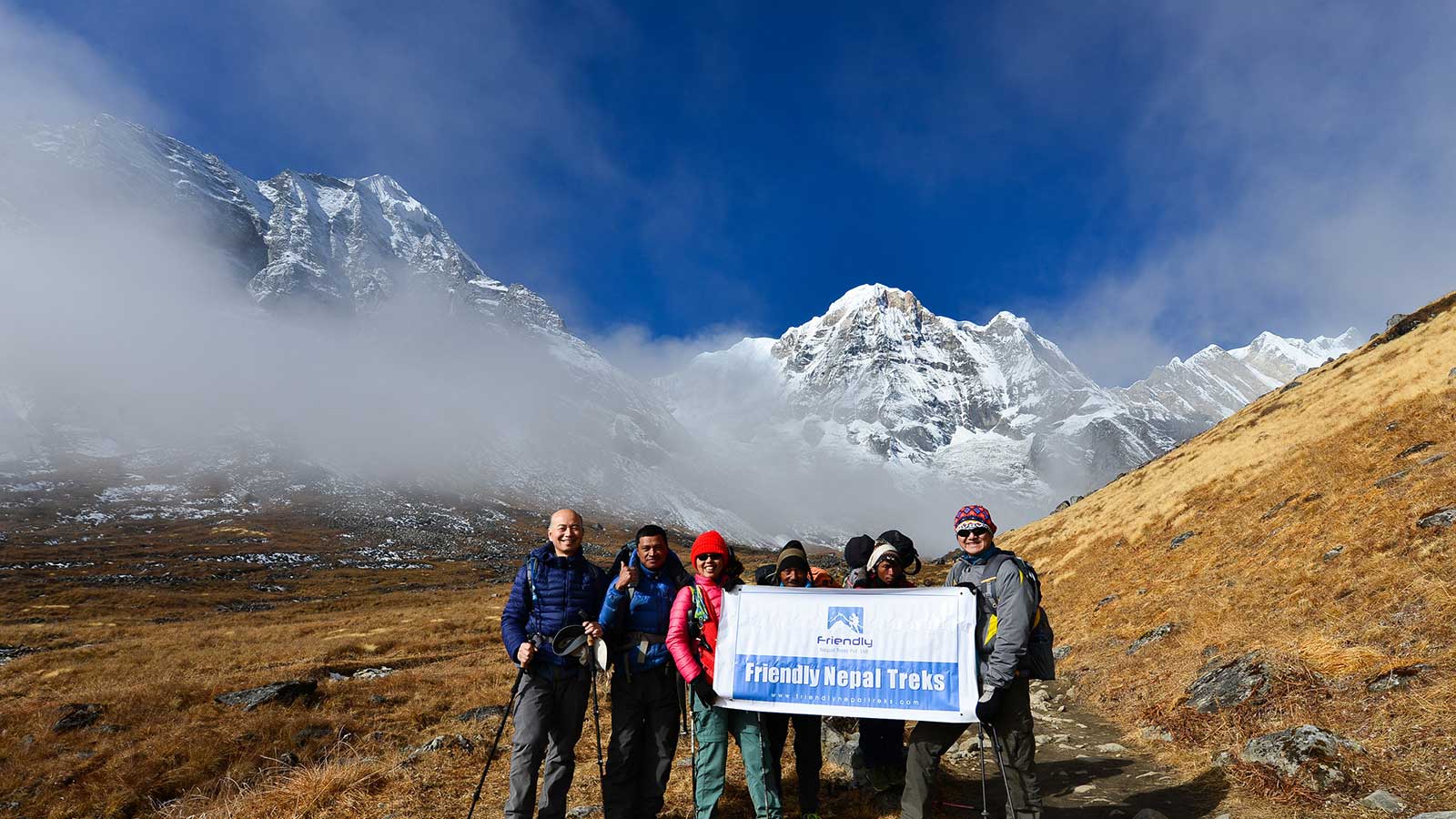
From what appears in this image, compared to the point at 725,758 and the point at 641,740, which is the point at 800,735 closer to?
the point at 725,758

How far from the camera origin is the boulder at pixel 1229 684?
8782 millimetres

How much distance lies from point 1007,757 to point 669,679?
365cm

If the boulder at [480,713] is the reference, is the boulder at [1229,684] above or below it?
above

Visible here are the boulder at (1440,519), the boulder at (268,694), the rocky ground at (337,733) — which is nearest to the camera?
the rocky ground at (337,733)

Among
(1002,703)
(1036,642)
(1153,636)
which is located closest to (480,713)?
(1002,703)

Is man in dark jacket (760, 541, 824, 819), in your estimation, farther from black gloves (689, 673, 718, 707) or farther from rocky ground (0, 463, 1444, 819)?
rocky ground (0, 463, 1444, 819)

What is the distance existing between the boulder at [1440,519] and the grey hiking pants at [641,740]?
44.2 feet

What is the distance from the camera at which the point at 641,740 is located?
731cm

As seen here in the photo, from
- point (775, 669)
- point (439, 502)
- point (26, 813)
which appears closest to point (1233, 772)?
point (775, 669)

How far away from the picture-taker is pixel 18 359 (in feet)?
605

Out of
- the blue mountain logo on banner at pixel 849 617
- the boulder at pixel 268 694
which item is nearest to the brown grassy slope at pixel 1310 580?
the blue mountain logo on banner at pixel 849 617

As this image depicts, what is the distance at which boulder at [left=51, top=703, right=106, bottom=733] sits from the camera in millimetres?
15148

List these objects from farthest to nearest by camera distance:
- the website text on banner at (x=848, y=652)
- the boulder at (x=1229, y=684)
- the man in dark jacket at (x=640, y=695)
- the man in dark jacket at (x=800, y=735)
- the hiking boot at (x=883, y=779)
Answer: the boulder at (x=1229, y=684) → the hiking boot at (x=883, y=779) → the man in dark jacket at (x=800, y=735) → the man in dark jacket at (x=640, y=695) → the website text on banner at (x=848, y=652)

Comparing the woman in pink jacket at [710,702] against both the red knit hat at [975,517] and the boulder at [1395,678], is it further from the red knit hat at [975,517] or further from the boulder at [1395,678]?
the boulder at [1395,678]
